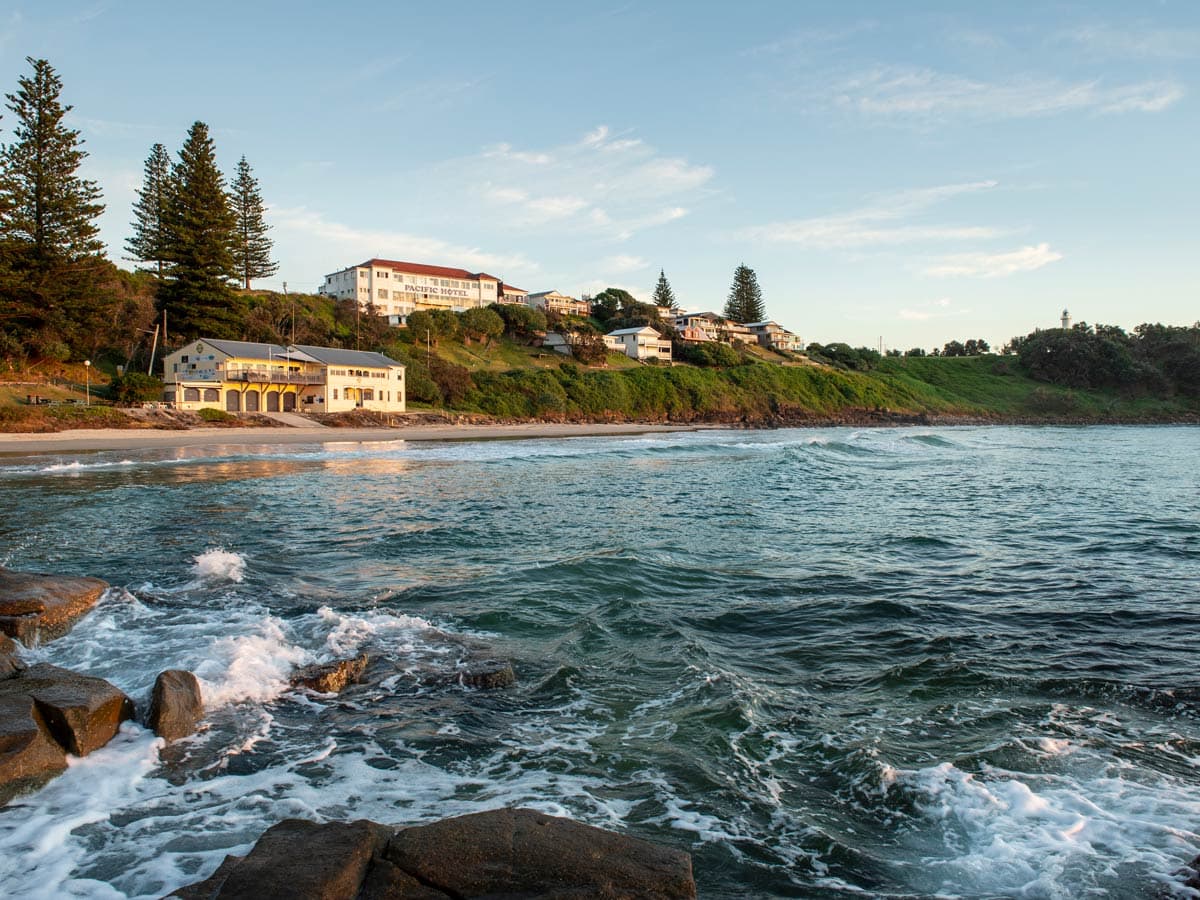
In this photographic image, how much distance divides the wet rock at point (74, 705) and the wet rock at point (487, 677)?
8.34 feet

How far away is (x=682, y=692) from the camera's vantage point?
6160mm

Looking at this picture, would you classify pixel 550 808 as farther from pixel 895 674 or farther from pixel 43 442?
pixel 43 442

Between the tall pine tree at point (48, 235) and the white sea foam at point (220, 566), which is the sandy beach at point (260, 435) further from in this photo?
the white sea foam at point (220, 566)

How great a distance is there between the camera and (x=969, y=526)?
14.5m

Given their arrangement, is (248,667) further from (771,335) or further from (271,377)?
(771,335)

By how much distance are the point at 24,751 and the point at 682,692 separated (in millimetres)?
4610

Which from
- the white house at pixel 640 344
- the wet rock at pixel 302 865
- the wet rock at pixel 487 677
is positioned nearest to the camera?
the wet rock at pixel 302 865

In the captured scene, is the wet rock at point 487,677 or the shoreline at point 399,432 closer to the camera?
the wet rock at point 487,677

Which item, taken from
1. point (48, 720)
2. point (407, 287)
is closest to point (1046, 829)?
point (48, 720)

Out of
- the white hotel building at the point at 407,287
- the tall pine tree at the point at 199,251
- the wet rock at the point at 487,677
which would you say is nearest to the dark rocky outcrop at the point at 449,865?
the wet rock at the point at 487,677

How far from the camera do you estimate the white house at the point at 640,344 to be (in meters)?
88.2

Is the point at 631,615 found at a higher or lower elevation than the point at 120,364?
lower

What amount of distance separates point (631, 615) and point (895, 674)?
309 centimetres

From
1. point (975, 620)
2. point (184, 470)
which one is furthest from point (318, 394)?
point (975, 620)
